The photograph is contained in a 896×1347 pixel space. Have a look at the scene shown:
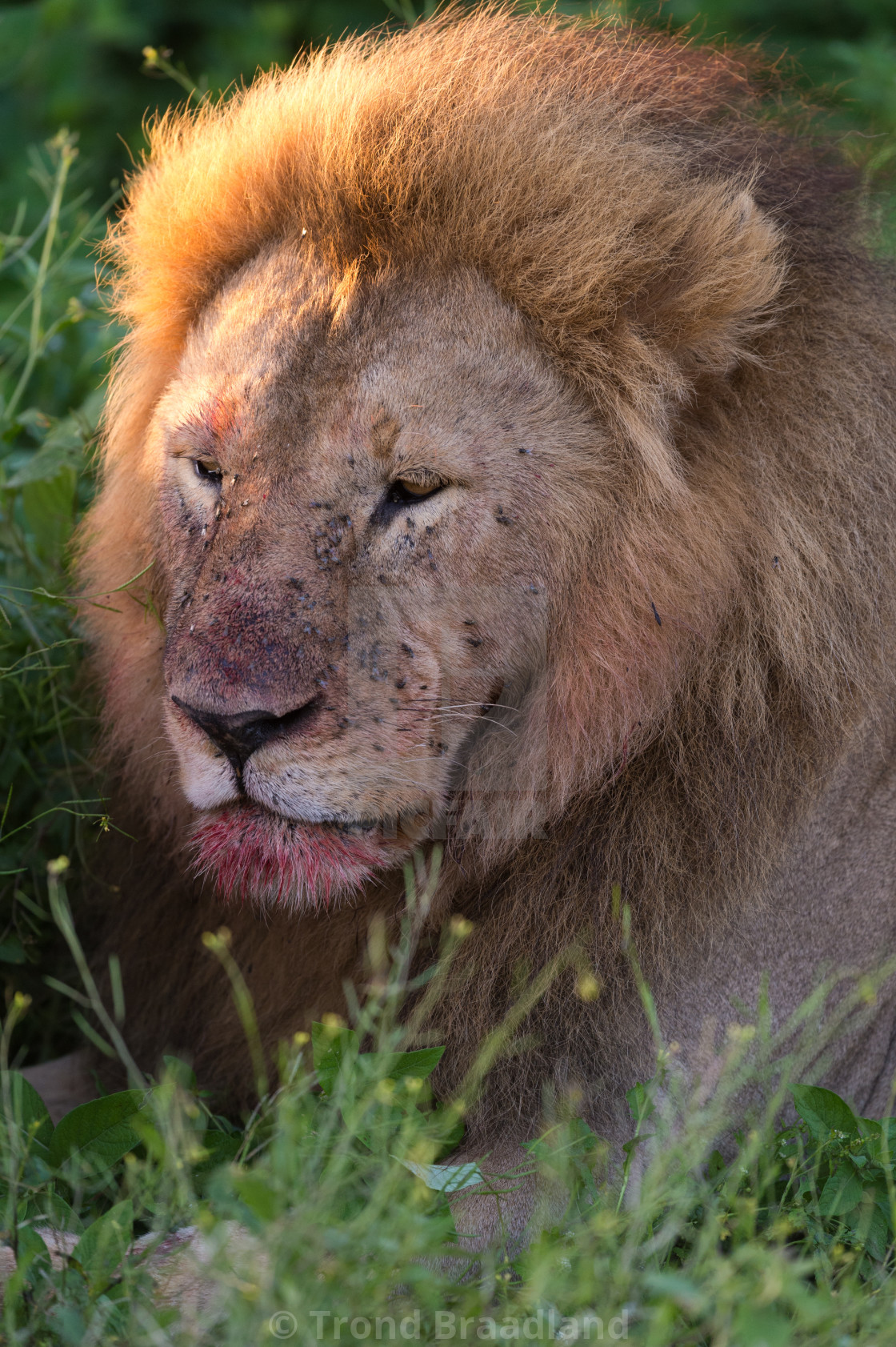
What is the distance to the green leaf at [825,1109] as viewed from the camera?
2.09 metres

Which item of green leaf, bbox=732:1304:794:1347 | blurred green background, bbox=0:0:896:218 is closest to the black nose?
green leaf, bbox=732:1304:794:1347

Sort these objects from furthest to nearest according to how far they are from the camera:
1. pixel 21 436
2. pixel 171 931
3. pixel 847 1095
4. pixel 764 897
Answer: pixel 21 436
pixel 171 931
pixel 847 1095
pixel 764 897

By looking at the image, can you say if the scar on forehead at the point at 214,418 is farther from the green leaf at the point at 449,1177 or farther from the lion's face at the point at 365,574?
the green leaf at the point at 449,1177

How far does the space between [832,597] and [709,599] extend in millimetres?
194

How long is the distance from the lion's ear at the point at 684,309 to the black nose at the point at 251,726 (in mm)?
637

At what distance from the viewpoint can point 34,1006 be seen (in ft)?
9.67

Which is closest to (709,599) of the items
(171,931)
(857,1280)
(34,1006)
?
(857,1280)

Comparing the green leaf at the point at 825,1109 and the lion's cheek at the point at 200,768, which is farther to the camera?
the green leaf at the point at 825,1109

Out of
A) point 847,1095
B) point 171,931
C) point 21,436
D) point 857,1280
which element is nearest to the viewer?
point 857,1280

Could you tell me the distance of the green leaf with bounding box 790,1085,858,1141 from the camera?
2.09 m

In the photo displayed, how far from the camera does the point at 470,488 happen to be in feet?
6.57

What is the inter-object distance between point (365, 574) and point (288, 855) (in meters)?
0.42

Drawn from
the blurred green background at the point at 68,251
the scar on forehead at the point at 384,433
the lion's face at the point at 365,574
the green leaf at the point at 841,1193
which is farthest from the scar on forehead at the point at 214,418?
the green leaf at the point at 841,1193

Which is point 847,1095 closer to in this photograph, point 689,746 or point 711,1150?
point 711,1150
